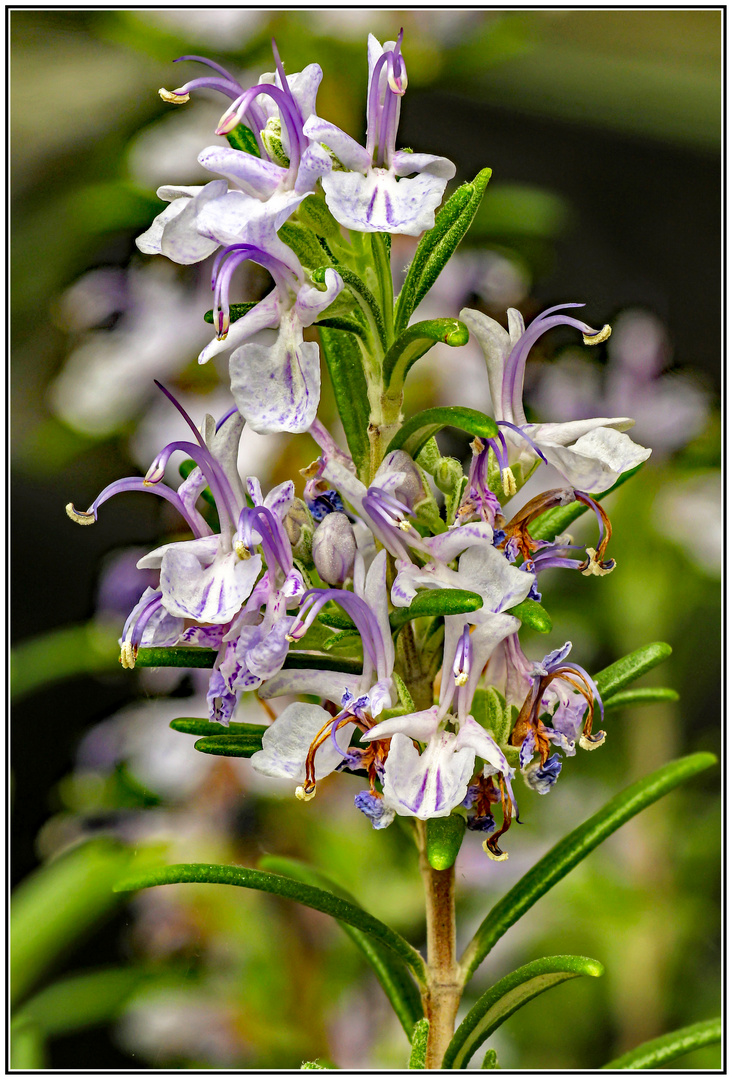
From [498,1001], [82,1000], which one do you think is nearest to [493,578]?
[498,1001]

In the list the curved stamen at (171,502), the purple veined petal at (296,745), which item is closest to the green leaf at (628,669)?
the purple veined petal at (296,745)

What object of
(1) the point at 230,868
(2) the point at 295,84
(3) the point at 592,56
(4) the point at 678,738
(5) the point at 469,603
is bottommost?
(1) the point at 230,868

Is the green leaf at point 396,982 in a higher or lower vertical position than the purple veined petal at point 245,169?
lower

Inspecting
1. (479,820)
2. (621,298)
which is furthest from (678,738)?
(479,820)

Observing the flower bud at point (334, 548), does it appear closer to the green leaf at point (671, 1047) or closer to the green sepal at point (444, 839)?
the green sepal at point (444, 839)

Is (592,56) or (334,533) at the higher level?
(592,56)

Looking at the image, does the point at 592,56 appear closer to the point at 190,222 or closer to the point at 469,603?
the point at 190,222

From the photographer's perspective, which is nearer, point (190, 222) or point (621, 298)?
point (190, 222)
